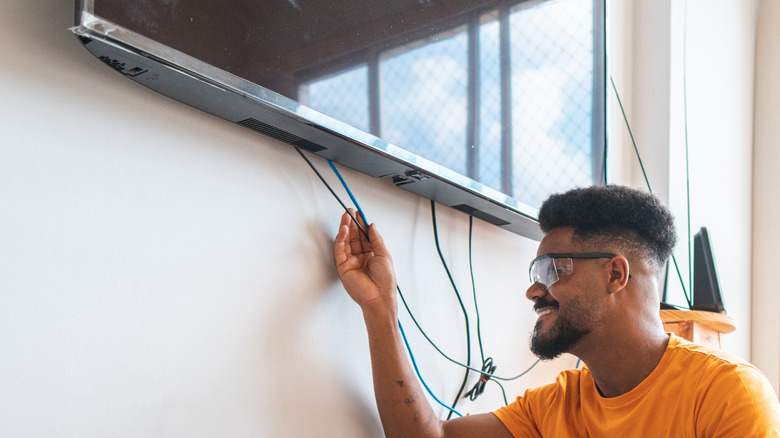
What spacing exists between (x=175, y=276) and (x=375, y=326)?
1.49ft

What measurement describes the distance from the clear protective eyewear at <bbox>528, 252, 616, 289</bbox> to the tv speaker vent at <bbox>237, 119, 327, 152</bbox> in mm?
612

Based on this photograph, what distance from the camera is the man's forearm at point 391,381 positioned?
1.40 m

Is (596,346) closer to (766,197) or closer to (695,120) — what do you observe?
(695,120)

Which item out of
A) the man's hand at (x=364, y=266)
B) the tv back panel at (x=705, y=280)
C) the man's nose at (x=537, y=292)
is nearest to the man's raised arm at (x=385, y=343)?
the man's hand at (x=364, y=266)

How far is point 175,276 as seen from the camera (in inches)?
43.4

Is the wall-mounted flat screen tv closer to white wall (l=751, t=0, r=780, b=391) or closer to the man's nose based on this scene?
the man's nose

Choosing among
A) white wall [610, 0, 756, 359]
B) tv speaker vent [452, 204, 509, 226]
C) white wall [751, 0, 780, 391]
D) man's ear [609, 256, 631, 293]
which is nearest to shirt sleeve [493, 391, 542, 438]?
man's ear [609, 256, 631, 293]

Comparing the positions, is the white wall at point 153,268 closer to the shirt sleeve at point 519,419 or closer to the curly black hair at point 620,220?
the shirt sleeve at point 519,419

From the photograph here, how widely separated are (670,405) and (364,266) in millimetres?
689

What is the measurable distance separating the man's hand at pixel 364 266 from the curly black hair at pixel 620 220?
0.49m

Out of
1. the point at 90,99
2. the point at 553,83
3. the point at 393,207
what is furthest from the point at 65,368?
the point at 553,83

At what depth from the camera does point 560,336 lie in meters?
1.54

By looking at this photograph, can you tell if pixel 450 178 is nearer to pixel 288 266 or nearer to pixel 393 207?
pixel 393 207

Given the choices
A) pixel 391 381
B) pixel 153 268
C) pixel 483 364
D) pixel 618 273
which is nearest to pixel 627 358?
pixel 618 273
